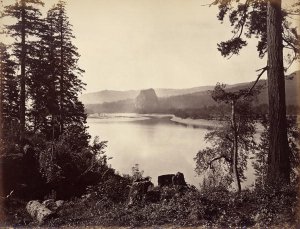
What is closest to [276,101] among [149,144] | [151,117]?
[151,117]

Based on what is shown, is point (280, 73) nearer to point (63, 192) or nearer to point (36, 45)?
point (63, 192)

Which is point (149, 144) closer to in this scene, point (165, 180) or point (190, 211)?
point (165, 180)

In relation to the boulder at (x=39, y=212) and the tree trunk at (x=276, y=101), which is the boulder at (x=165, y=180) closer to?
the tree trunk at (x=276, y=101)

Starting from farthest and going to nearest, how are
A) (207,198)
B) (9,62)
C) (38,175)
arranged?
1. (9,62)
2. (38,175)
3. (207,198)

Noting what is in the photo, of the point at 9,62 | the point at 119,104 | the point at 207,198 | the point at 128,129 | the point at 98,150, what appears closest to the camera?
the point at 207,198

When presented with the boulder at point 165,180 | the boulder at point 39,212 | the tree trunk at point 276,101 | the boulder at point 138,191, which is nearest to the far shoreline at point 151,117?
the boulder at point 165,180

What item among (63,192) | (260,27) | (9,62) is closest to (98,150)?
(63,192)

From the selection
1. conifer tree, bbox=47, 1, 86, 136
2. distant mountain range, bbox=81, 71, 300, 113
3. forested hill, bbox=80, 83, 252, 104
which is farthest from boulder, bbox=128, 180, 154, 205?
conifer tree, bbox=47, 1, 86, 136
